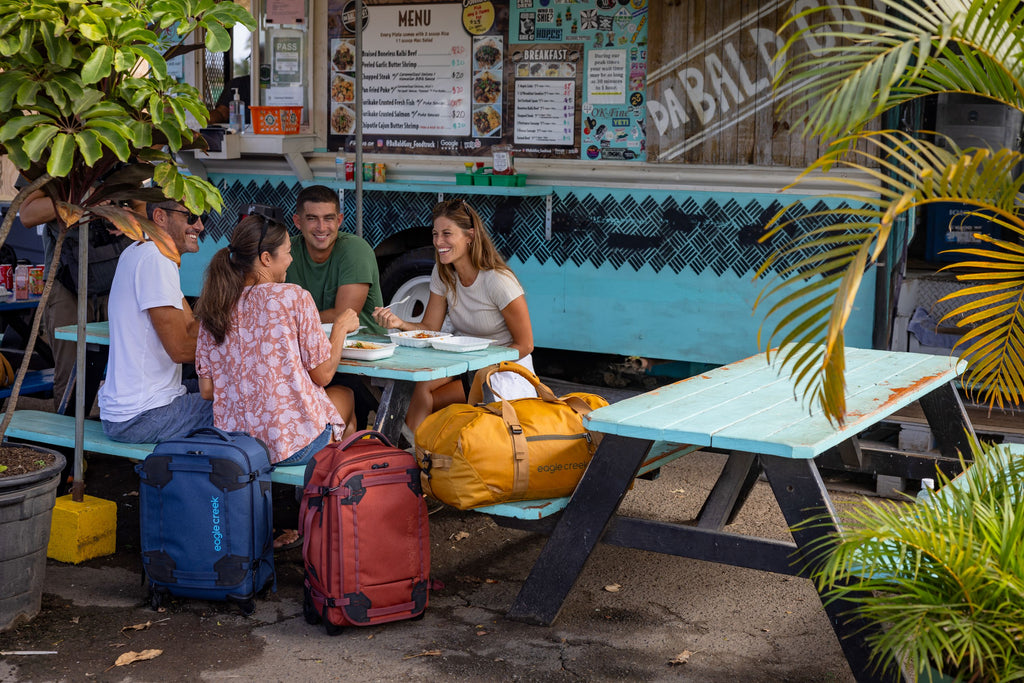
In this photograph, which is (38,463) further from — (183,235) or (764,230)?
(764,230)

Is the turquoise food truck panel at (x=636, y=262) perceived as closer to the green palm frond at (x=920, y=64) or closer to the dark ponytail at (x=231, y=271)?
the dark ponytail at (x=231, y=271)

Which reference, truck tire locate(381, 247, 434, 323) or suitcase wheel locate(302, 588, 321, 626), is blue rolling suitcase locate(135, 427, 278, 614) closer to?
suitcase wheel locate(302, 588, 321, 626)

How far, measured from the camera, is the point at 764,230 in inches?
243

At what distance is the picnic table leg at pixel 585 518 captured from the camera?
344 centimetres

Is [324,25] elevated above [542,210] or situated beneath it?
elevated above

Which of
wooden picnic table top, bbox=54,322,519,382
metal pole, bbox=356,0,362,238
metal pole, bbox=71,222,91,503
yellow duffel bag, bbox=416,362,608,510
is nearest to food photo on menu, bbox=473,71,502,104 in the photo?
metal pole, bbox=356,0,362,238

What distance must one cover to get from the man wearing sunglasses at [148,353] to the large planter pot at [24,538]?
58 centimetres

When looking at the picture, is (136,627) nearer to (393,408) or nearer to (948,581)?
(393,408)

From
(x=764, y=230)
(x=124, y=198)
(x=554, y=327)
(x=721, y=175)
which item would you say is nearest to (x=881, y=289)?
(x=764, y=230)

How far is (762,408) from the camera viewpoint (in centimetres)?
366

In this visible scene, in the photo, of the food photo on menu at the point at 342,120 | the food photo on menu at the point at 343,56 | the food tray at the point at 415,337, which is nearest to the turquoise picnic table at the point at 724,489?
the food tray at the point at 415,337

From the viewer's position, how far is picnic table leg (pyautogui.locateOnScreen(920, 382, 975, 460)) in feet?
14.7

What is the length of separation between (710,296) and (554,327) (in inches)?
40.4

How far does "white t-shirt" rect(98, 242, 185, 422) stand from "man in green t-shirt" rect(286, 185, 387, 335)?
0.89 metres
